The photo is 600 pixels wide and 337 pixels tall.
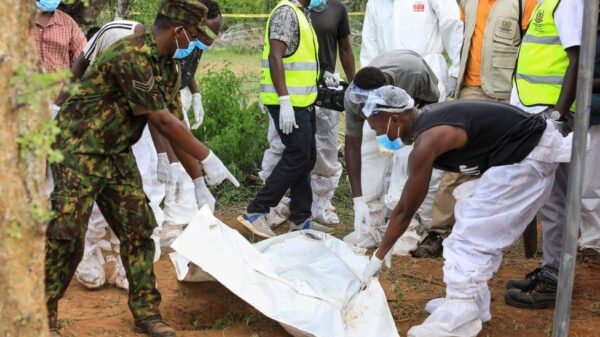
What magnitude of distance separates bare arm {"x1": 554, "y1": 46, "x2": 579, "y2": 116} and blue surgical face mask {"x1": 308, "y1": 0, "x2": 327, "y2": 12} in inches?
87.9

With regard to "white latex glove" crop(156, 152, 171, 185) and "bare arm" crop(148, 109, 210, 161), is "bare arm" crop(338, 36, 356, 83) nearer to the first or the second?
"white latex glove" crop(156, 152, 171, 185)

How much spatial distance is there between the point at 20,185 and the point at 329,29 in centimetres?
468

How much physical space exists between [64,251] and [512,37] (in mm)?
3718

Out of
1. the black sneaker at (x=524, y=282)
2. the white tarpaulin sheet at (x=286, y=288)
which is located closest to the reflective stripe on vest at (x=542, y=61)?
the black sneaker at (x=524, y=282)

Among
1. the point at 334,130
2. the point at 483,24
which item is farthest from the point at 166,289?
the point at 483,24

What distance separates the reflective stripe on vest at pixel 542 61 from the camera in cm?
561

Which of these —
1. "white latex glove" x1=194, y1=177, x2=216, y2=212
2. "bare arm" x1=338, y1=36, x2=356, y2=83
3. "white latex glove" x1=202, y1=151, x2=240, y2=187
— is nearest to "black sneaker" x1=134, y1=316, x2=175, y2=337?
"white latex glove" x1=194, y1=177, x2=216, y2=212

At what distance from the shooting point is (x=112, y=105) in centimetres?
443

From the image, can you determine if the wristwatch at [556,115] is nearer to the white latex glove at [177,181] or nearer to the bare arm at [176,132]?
the bare arm at [176,132]

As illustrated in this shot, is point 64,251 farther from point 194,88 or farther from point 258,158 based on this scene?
point 258,158

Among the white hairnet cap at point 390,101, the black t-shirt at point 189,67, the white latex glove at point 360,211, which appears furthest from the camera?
the black t-shirt at point 189,67

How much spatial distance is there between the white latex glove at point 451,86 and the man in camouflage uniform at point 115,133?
3.10 metres

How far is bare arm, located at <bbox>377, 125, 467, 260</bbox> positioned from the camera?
178 inches

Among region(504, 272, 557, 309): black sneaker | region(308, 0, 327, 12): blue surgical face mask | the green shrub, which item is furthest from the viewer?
the green shrub
